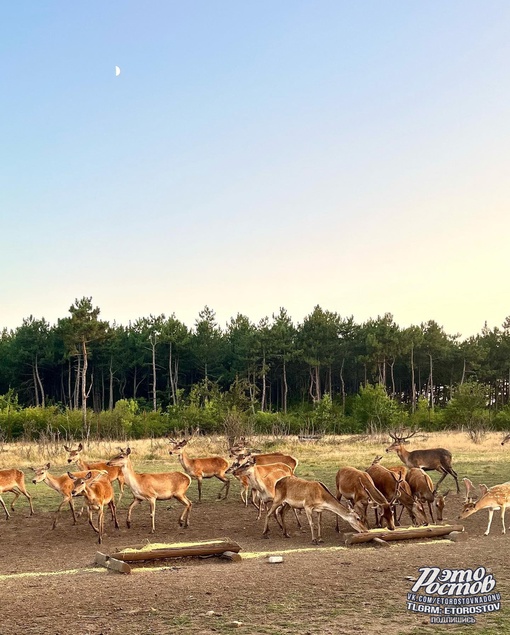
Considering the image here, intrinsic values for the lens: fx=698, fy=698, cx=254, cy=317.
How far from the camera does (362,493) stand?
13672mm

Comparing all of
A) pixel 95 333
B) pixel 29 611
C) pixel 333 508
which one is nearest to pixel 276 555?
pixel 333 508

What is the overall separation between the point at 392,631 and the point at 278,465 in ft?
29.4

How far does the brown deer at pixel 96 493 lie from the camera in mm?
13279

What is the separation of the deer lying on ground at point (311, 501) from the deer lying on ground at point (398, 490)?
1.22m

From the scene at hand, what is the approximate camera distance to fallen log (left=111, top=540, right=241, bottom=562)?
1021cm

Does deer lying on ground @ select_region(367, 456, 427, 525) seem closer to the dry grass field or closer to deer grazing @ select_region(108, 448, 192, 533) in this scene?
the dry grass field

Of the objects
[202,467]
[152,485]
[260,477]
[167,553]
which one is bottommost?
[167,553]

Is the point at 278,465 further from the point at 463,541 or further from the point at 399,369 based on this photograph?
the point at 399,369

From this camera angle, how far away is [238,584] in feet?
28.6

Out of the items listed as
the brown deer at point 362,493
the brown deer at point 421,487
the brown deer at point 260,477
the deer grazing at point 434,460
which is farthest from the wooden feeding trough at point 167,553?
the deer grazing at point 434,460

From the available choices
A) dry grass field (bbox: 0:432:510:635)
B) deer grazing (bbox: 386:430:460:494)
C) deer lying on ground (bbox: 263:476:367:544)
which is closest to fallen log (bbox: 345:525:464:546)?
dry grass field (bbox: 0:432:510:635)

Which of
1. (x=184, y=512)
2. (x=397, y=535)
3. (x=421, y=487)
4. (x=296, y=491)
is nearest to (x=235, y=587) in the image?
(x=397, y=535)

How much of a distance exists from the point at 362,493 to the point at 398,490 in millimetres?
699

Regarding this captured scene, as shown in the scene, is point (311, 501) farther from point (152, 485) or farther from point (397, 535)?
point (152, 485)
